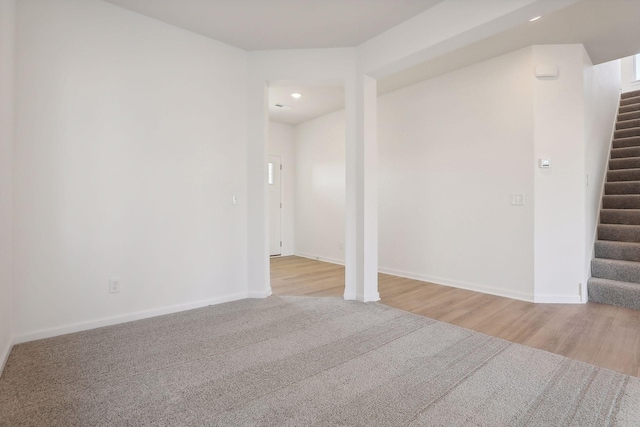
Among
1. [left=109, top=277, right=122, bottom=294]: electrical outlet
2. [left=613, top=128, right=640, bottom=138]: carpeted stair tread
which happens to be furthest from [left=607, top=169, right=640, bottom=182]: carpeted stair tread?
[left=109, top=277, right=122, bottom=294]: electrical outlet

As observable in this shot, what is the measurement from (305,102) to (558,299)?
169 inches

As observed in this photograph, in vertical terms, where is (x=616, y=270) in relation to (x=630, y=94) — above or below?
below

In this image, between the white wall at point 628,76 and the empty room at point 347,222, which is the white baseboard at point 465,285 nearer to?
the empty room at point 347,222

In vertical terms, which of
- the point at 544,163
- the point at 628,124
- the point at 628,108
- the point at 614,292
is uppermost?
the point at 628,108

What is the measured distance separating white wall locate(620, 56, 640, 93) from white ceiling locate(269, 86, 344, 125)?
5.98 meters

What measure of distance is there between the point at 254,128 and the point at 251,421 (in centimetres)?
287

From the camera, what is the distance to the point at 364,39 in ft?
10.6

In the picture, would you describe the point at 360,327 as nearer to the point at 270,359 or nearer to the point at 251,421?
the point at 270,359

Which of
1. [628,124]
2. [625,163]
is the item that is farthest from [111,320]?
[628,124]

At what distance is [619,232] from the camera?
12.5 feet

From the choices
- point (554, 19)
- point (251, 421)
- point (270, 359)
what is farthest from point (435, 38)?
point (251, 421)

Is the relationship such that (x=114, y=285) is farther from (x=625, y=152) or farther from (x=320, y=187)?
(x=625, y=152)

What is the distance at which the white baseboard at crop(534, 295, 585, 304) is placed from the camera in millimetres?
3275

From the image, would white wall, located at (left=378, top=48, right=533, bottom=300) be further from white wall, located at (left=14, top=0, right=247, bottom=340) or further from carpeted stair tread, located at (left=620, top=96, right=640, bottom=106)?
carpeted stair tread, located at (left=620, top=96, right=640, bottom=106)
